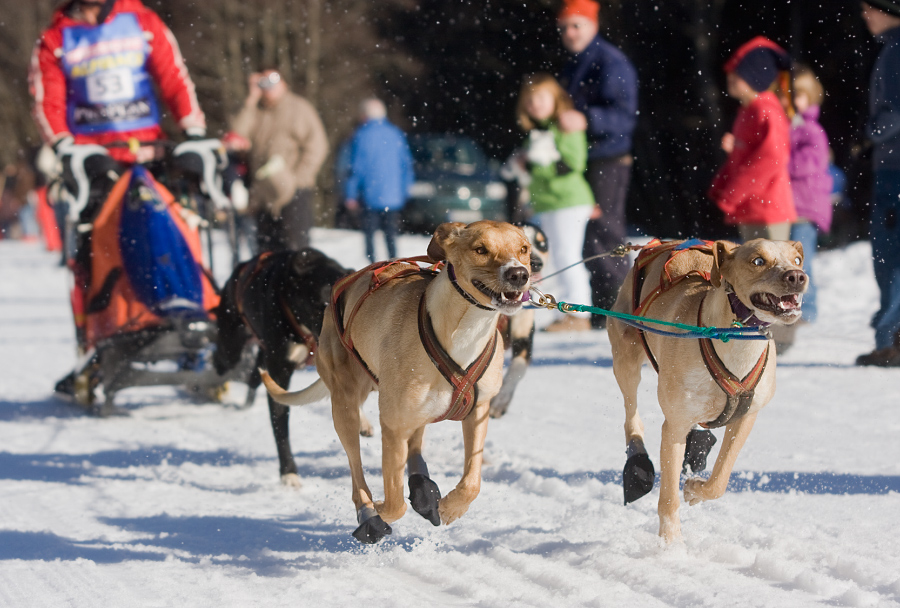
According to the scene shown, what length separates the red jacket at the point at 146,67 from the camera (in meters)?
6.24

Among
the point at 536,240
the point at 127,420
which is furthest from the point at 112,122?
the point at 536,240

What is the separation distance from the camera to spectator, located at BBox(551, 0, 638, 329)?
24.0 ft

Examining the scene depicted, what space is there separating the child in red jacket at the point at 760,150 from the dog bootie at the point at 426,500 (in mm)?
3778

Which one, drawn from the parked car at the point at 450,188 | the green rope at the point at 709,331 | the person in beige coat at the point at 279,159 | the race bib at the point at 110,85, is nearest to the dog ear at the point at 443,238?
the green rope at the point at 709,331

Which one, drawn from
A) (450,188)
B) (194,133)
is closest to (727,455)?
(194,133)

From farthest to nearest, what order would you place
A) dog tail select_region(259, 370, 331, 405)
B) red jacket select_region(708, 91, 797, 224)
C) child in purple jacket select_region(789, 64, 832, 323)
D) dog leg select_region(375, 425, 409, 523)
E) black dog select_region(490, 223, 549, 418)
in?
child in purple jacket select_region(789, 64, 832, 323) < red jacket select_region(708, 91, 797, 224) < black dog select_region(490, 223, 549, 418) < dog tail select_region(259, 370, 331, 405) < dog leg select_region(375, 425, 409, 523)

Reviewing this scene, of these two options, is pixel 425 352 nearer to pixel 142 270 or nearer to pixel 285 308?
pixel 285 308

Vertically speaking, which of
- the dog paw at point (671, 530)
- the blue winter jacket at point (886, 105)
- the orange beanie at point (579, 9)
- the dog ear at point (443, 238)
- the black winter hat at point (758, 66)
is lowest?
the dog paw at point (671, 530)

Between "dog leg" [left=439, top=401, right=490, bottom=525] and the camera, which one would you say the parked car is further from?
"dog leg" [left=439, top=401, right=490, bottom=525]

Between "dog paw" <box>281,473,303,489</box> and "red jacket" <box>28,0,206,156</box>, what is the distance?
8.81 ft

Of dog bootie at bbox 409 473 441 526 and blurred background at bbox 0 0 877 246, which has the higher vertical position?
blurred background at bbox 0 0 877 246

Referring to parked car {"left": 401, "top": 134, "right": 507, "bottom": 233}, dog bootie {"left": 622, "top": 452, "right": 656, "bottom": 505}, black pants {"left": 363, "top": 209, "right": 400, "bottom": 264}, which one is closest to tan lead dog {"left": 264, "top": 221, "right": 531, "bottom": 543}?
dog bootie {"left": 622, "top": 452, "right": 656, "bottom": 505}

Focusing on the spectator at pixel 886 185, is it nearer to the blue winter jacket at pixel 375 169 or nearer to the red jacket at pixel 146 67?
the red jacket at pixel 146 67

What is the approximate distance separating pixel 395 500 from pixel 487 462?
4.72ft
